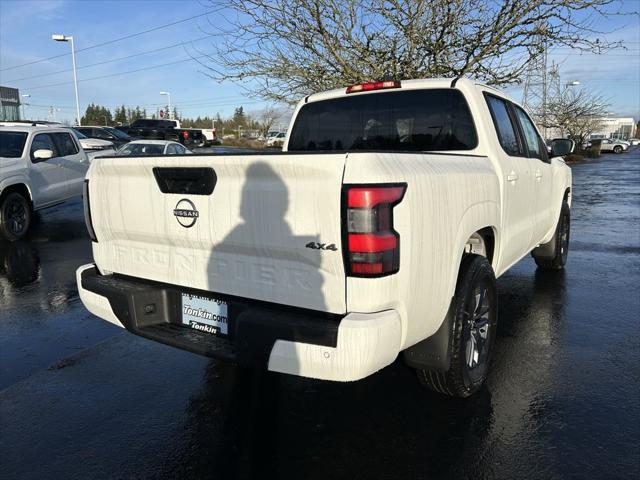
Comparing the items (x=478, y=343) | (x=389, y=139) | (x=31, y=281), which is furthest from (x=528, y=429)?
(x=31, y=281)

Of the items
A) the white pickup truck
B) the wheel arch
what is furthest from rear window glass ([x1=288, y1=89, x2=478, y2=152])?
the wheel arch

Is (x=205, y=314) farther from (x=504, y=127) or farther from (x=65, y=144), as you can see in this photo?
(x=65, y=144)

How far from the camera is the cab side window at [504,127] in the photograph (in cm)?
A: 405

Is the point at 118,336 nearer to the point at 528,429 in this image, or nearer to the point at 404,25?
the point at 528,429

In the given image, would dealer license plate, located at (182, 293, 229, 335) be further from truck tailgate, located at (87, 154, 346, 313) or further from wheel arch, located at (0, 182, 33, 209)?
wheel arch, located at (0, 182, 33, 209)

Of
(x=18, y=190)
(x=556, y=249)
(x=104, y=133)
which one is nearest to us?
(x=556, y=249)

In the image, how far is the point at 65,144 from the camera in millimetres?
10625

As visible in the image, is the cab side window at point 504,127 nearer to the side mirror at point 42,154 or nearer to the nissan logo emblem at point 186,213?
the nissan logo emblem at point 186,213

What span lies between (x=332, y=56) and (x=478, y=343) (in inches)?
402

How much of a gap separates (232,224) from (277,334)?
62 centimetres

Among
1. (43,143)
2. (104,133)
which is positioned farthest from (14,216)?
(104,133)

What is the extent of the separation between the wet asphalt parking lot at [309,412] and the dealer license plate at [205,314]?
24.5 inches

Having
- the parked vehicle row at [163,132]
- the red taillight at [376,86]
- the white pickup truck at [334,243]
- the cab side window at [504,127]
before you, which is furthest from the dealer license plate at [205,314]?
the parked vehicle row at [163,132]

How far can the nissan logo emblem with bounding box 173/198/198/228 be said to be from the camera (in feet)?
9.42
